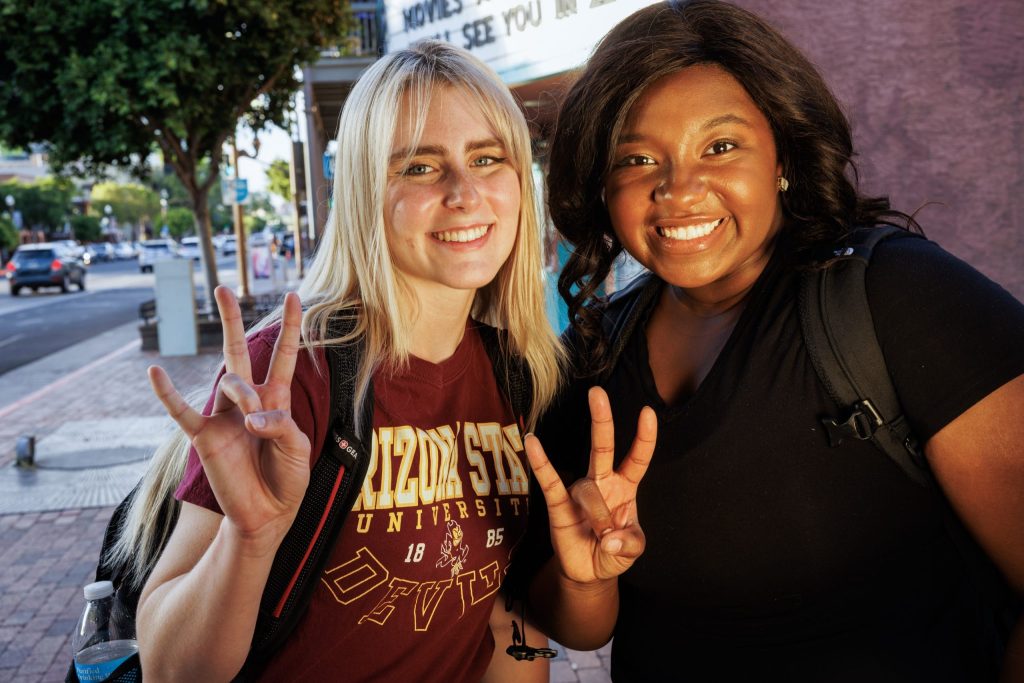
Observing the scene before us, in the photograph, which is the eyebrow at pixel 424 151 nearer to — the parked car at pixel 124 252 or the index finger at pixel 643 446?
the index finger at pixel 643 446

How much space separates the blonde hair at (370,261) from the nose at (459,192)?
0.12 m

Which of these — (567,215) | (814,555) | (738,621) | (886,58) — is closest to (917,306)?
(814,555)

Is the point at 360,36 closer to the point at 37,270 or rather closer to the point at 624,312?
the point at 624,312

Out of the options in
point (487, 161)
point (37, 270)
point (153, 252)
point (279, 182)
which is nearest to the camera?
point (487, 161)

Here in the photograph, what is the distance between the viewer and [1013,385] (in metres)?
1.46

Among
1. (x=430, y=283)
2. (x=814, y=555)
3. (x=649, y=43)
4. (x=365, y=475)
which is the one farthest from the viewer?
(x=430, y=283)

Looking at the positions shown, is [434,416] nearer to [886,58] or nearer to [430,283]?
[430,283]

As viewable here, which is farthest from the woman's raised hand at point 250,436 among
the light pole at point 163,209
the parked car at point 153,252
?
the light pole at point 163,209

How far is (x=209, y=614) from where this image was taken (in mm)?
1547

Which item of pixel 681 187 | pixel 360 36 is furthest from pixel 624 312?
pixel 360 36

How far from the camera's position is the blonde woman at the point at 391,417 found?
1.52 m

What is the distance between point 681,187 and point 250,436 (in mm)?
1005

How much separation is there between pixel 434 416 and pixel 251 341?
449 mm

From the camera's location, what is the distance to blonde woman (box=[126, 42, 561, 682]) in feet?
4.99
